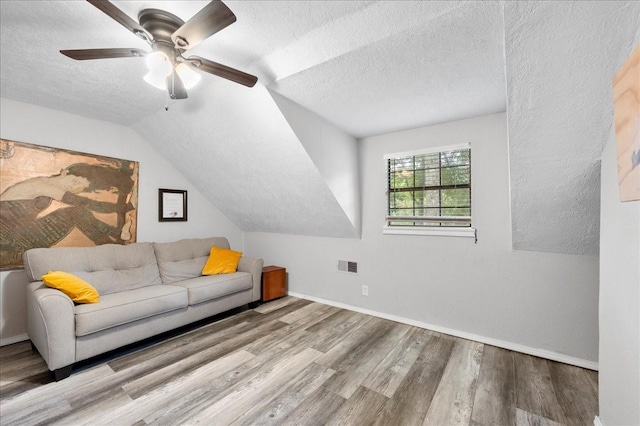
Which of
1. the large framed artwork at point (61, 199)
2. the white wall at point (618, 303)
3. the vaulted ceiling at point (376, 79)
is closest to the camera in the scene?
the white wall at point (618, 303)

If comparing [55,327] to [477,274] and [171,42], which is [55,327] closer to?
[171,42]

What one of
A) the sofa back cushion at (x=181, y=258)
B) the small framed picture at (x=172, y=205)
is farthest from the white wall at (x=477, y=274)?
the small framed picture at (x=172, y=205)

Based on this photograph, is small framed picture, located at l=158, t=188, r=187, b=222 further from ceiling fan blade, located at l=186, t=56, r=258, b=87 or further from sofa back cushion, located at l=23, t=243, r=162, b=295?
ceiling fan blade, located at l=186, t=56, r=258, b=87

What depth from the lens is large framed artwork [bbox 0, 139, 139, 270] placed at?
2.62 m

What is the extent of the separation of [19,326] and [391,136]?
4259 mm

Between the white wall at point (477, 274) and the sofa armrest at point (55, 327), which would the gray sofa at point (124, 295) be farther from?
the white wall at point (477, 274)

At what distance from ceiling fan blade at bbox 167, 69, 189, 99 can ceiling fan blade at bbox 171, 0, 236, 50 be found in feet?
0.82

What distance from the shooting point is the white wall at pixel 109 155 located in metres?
2.63

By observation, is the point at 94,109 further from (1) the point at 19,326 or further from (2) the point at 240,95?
(1) the point at 19,326

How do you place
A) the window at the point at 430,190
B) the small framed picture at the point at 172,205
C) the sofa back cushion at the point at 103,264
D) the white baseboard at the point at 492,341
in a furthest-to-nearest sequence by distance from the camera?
the small framed picture at the point at 172,205 < the window at the point at 430,190 < the sofa back cushion at the point at 103,264 < the white baseboard at the point at 492,341

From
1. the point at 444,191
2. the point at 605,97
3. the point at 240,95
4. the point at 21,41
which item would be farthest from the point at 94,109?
the point at 605,97

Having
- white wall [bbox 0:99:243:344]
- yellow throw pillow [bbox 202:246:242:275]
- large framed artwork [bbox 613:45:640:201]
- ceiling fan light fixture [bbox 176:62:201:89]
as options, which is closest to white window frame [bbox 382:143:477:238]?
large framed artwork [bbox 613:45:640:201]

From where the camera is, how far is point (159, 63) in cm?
166

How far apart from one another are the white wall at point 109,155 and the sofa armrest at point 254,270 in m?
0.98
